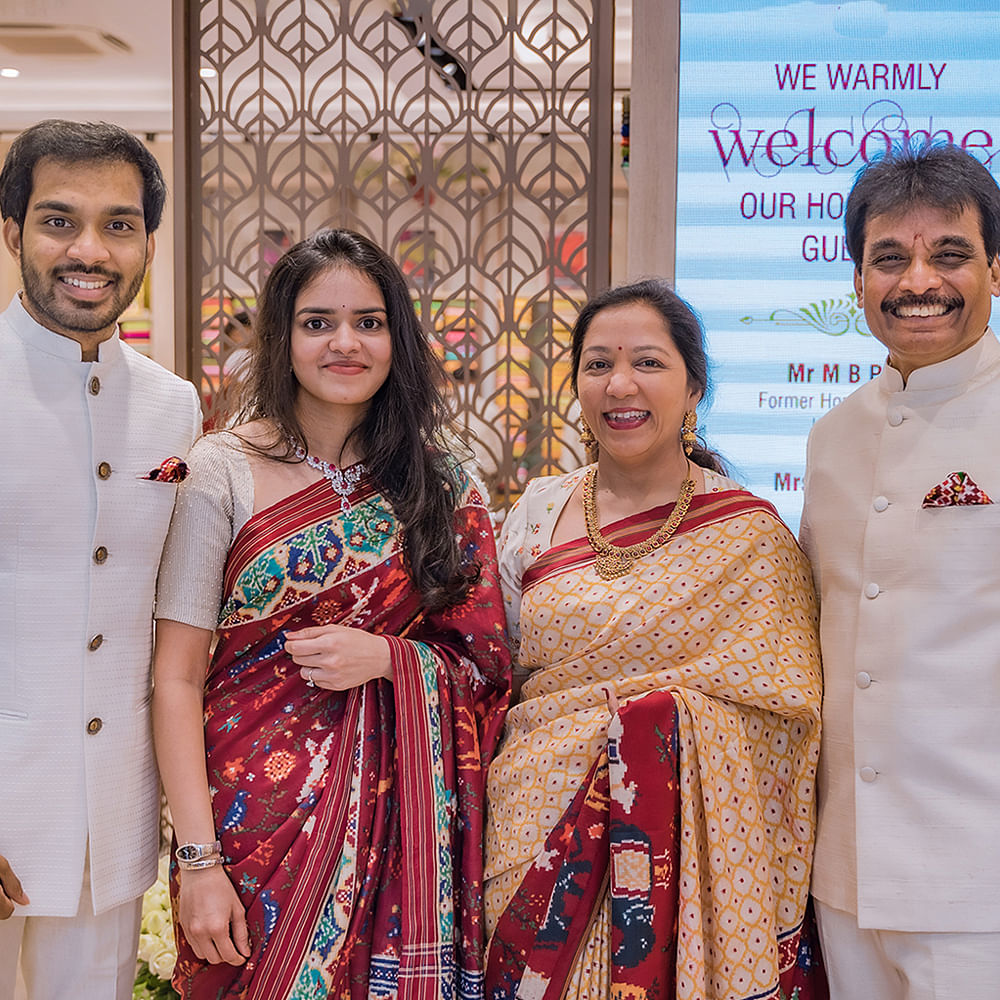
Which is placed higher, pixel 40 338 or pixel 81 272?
pixel 81 272

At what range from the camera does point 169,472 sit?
1.74 metres

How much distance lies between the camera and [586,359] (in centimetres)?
199

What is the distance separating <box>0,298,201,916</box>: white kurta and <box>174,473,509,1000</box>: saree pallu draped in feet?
0.50

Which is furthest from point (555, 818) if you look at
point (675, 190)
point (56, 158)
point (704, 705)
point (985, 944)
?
point (675, 190)

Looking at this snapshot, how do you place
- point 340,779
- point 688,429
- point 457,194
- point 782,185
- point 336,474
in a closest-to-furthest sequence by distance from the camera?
point 340,779 < point 336,474 < point 688,429 < point 782,185 < point 457,194

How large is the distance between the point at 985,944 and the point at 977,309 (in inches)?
39.7

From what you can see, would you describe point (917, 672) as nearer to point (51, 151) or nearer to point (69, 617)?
point (69, 617)

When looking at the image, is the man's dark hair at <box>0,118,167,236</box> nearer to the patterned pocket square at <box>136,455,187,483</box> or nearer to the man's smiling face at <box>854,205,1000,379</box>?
the patterned pocket square at <box>136,455,187,483</box>

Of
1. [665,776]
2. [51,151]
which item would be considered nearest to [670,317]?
[665,776]

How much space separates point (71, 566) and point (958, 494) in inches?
55.4

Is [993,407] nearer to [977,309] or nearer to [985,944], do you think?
[977,309]

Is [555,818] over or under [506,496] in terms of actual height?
under

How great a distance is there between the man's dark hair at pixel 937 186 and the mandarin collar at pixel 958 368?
0.15 m

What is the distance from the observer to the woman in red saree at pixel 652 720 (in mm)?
1701
